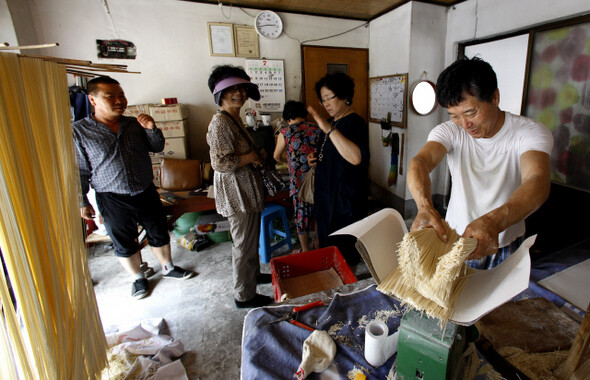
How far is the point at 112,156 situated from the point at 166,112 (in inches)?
54.0

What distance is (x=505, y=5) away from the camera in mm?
2805

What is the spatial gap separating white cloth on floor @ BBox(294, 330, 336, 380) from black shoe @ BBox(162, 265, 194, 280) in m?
1.99

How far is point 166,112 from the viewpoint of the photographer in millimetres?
3264

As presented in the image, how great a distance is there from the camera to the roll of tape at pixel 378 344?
0.87 metres

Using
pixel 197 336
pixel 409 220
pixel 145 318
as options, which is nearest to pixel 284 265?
pixel 197 336

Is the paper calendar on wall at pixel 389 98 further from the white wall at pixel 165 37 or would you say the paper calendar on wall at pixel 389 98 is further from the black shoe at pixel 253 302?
the black shoe at pixel 253 302

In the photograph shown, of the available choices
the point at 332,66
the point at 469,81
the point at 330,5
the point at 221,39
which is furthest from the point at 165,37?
the point at 469,81

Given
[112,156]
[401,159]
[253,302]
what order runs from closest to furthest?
[112,156], [253,302], [401,159]

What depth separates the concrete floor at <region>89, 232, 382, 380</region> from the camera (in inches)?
72.3

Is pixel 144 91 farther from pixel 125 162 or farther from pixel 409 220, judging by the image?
pixel 409 220

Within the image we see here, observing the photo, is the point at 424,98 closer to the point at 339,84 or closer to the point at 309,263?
the point at 339,84

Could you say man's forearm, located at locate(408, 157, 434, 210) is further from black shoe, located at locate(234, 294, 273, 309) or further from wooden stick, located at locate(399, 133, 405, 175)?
wooden stick, located at locate(399, 133, 405, 175)

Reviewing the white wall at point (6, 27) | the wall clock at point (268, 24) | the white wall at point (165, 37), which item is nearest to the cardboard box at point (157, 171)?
the white wall at point (165, 37)

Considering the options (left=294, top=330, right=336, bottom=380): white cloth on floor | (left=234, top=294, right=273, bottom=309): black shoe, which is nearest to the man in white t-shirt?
(left=294, top=330, right=336, bottom=380): white cloth on floor
